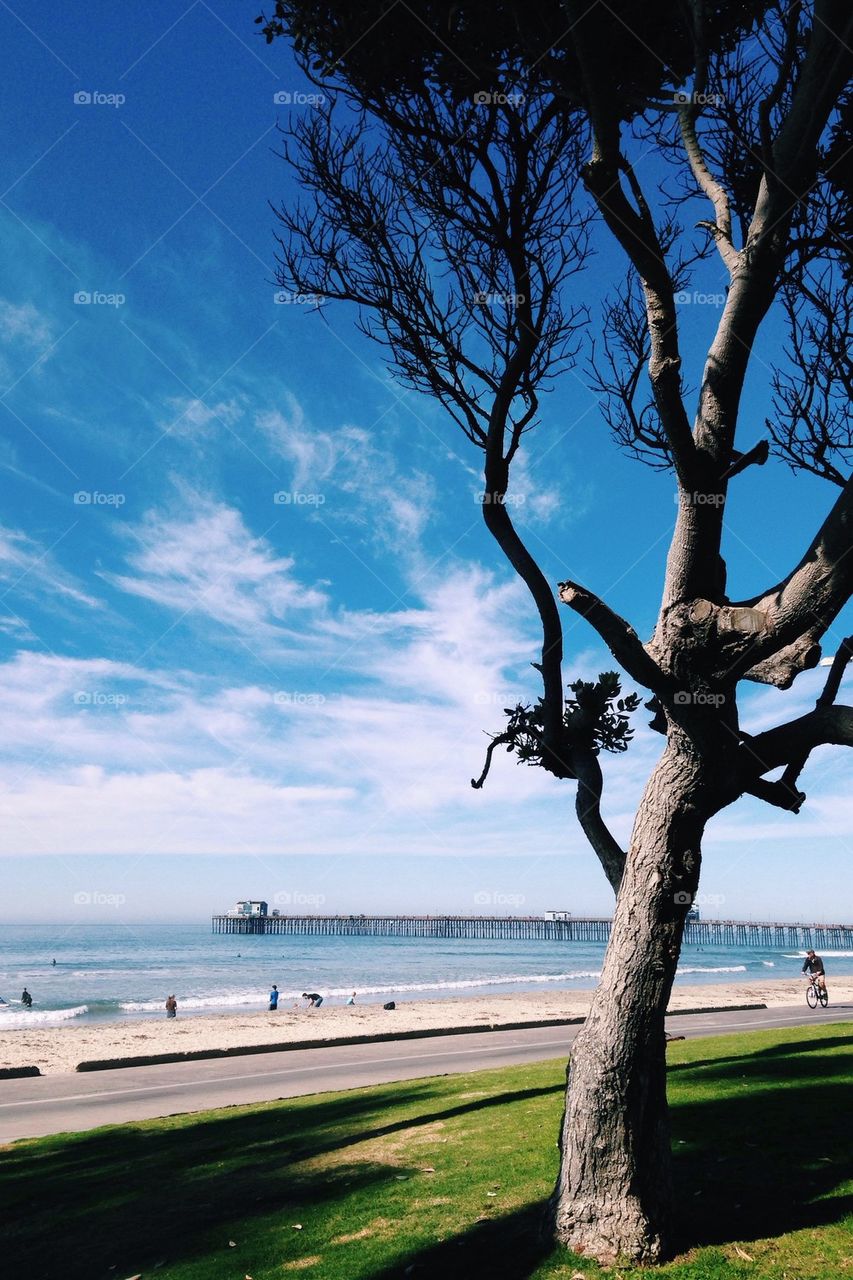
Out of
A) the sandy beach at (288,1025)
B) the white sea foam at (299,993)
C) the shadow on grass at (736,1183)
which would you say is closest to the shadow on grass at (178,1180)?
the shadow on grass at (736,1183)

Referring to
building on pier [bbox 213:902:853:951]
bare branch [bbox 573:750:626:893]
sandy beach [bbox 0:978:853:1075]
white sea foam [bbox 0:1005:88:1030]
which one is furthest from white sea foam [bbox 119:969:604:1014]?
building on pier [bbox 213:902:853:951]

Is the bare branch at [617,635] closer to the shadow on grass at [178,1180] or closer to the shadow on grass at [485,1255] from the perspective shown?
the shadow on grass at [485,1255]

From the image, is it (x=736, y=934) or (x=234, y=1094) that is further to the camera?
(x=736, y=934)

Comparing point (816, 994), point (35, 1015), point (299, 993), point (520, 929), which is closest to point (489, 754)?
point (816, 994)

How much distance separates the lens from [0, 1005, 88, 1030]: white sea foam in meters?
35.5

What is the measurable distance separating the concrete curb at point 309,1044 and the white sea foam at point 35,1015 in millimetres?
20004

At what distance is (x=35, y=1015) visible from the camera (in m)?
39.2

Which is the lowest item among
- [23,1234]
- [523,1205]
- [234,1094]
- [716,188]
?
[234,1094]

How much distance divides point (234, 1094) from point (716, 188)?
43.5ft

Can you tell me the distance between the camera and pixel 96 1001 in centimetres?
4566

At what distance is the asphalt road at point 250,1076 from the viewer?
12.2 m

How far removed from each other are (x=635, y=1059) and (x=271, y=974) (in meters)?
64.5

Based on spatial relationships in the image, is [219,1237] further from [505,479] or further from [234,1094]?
[234,1094]

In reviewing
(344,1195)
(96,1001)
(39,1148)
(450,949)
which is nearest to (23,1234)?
(344,1195)
